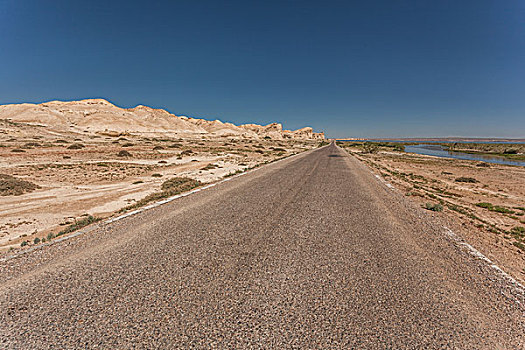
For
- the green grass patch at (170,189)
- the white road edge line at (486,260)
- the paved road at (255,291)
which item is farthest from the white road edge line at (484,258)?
the green grass patch at (170,189)

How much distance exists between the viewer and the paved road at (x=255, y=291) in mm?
2496

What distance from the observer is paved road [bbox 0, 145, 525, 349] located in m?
2.50

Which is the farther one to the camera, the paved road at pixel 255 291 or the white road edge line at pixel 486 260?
the white road edge line at pixel 486 260

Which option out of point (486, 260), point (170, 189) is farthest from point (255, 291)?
point (170, 189)


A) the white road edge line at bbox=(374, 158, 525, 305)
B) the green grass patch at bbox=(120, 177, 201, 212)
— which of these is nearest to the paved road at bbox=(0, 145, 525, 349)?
the white road edge line at bbox=(374, 158, 525, 305)

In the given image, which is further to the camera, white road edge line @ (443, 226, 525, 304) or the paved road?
white road edge line @ (443, 226, 525, 304)

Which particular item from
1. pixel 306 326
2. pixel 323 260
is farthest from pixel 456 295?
pixel 306 326

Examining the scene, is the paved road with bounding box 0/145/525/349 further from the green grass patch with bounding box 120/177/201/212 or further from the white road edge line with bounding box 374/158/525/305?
the green grass patch with bounding box 120/177/201/212

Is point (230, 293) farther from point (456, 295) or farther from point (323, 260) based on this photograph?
point (456, 295)

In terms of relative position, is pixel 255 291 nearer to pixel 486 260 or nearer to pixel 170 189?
pixel 486 260

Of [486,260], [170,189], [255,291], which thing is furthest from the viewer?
[170,189]

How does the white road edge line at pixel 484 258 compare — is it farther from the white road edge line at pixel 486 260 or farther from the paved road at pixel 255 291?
the paved road at pixel 255 291

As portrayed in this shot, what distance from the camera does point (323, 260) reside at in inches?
166

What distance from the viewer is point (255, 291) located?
10.8ft
